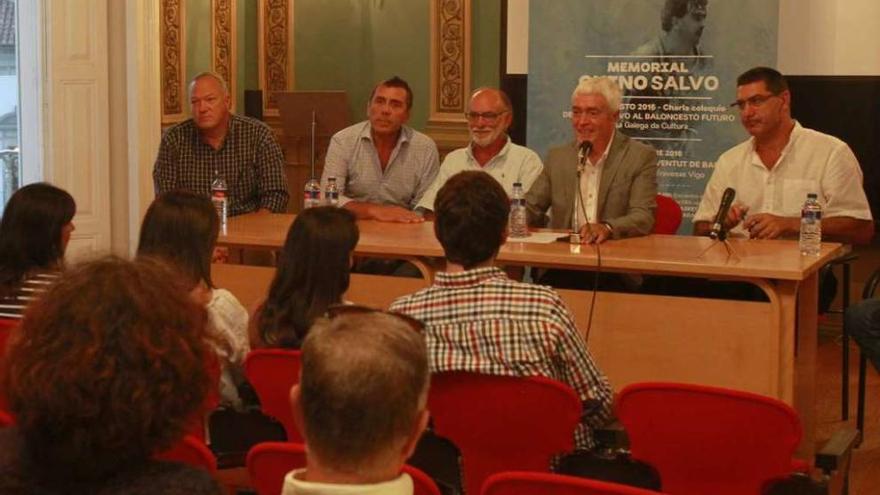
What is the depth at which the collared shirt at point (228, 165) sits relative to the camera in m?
5.74

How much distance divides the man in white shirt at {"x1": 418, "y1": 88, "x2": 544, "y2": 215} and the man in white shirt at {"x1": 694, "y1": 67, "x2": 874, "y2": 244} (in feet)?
2.62

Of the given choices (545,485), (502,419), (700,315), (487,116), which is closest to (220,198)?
(487,116)

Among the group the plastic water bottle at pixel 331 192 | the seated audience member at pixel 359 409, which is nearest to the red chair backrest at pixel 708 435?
the seated audience member at pixel 359 409

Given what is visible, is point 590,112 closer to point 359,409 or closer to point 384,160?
point 384,160

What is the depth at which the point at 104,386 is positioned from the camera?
1.46 metres

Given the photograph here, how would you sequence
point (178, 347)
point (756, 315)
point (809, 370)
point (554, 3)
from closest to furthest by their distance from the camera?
point (178, 347) < point (756, 315) < point (809, 370) < point (554, 3)

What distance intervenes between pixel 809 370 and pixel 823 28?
2.96 metres

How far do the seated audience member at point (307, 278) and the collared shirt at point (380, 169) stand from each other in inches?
100

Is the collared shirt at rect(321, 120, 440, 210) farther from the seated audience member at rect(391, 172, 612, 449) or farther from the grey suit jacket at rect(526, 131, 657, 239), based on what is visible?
the seated audience member at rect(391, 172, 612, 449)

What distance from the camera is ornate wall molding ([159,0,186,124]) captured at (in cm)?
773

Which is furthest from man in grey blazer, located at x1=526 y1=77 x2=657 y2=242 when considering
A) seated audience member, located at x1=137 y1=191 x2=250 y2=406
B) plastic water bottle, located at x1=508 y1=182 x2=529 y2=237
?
seated audience member, located at x1=137 y1=191 x2=250 y2=406

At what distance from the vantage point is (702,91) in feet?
22.2

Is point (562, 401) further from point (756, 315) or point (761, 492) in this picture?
point (756, 315)

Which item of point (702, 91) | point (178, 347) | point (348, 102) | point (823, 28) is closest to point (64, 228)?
point (178, 347)
